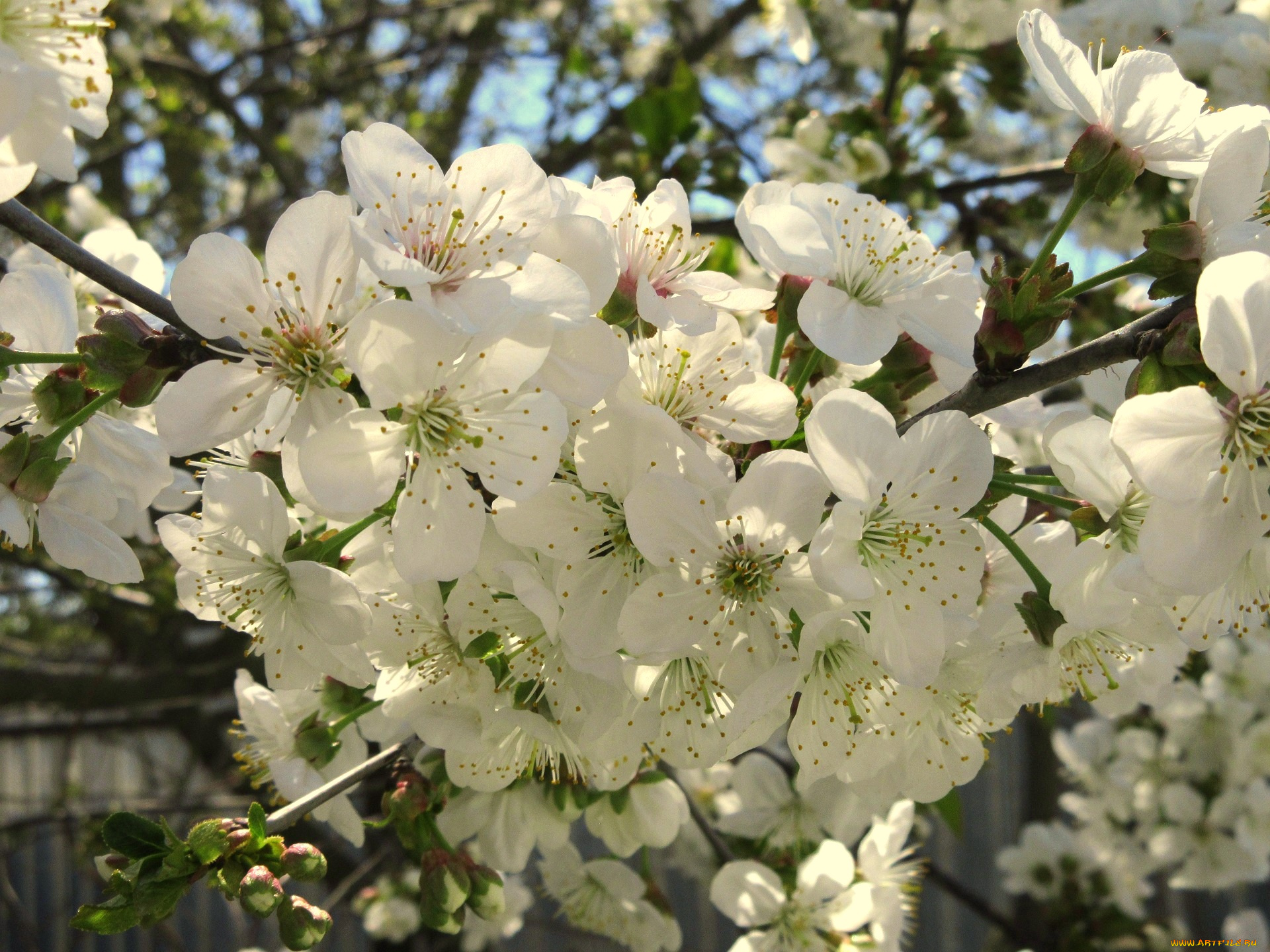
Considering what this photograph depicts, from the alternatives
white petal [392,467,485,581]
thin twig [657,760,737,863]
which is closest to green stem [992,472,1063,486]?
white petal [392,467,485,581]

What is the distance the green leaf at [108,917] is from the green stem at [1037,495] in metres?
0.97

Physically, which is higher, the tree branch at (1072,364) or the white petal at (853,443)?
the tree branch at (1072,364)

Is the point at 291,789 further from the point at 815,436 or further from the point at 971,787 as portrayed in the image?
the point at 971,787

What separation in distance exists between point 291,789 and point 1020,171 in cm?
197

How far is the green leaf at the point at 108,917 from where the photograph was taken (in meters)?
Result: 0.95

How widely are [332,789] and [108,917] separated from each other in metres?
0.27

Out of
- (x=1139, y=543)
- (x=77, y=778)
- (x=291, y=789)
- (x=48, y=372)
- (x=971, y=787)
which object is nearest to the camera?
(x=1139, y=543)

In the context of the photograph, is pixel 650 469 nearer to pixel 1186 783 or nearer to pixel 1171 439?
pixel 1171 439

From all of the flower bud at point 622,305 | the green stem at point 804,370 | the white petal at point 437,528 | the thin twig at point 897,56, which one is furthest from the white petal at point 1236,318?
the thin twig at point 897,56

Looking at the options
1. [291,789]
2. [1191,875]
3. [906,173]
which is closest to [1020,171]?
[906,173]

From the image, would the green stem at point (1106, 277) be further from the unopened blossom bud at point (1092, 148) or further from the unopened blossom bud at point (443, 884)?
the unopened blossom bud at point (443, 884)

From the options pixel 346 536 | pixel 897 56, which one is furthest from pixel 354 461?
pixel 897 56

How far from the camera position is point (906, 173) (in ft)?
8.59

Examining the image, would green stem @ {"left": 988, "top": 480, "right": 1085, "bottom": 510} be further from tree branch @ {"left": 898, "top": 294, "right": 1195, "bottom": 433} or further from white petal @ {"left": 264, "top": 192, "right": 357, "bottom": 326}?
white petal @ {"left": 264, "top": 192, "right": 357, "bottom": 326}
